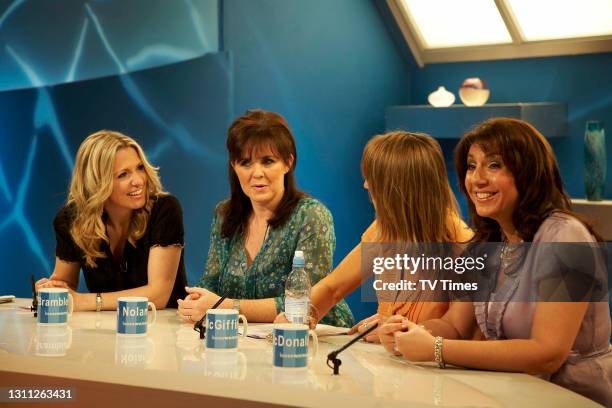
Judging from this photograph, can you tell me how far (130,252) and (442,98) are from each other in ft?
8.75

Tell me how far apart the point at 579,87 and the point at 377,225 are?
2.91m

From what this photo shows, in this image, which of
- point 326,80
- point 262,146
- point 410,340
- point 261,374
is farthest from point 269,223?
point 326,80

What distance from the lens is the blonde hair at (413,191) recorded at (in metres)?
2.70

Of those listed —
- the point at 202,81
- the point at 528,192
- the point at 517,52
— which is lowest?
the point at 528,192

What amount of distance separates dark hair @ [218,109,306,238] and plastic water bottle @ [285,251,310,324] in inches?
13.2

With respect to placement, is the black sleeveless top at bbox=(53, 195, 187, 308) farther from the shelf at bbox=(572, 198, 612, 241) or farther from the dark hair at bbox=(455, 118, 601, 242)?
the shelf at bbox=(572, 198, 612, 241)

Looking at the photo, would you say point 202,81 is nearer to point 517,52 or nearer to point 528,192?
point 517,52

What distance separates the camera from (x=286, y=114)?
17.0ft

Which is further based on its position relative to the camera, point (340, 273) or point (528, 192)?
point (340, 273)

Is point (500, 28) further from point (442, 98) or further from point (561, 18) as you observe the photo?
point (442, 98)

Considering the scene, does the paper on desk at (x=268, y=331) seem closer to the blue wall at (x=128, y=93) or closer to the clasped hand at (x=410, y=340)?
the clasped hand at (x=410, y=340)

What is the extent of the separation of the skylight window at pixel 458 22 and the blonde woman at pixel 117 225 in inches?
108

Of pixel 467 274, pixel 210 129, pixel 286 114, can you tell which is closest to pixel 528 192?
pixel 467 274

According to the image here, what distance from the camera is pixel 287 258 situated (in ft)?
10.9
